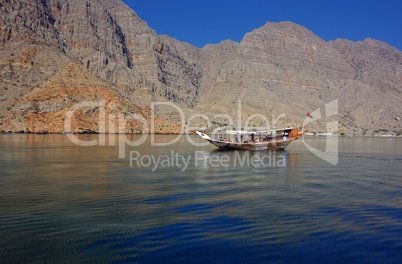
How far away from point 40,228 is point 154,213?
4.11 m

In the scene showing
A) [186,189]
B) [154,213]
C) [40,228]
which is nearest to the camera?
[40,228]

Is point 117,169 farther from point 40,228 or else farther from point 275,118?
point 275,118

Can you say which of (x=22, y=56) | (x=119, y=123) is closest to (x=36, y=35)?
(x=22, y=56)

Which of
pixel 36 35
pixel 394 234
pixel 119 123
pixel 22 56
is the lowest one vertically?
pixel 394 234

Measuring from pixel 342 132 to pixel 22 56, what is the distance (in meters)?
154

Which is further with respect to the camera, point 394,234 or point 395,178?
point 395,178

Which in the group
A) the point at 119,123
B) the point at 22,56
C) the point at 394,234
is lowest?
the point at 394,234

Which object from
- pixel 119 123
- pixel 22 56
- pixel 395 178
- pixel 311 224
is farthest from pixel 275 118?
pixel 311 224

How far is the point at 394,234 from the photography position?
12.0 meters

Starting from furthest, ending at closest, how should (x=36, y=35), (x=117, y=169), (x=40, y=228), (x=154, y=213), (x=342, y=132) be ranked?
1. (x=342, y=132)
2. (x=36, y=35)
3. (x=117, y=169)
4. (x=154, y=213)
5. (x=40, y=228)

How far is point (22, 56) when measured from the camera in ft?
439

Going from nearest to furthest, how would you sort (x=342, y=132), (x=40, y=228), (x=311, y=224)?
(x=40, y=228) → (x=311, y=224) → (x=342, y=132)

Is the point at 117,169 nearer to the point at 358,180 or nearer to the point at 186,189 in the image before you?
the point at 186,189

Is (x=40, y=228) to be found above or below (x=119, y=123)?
below
